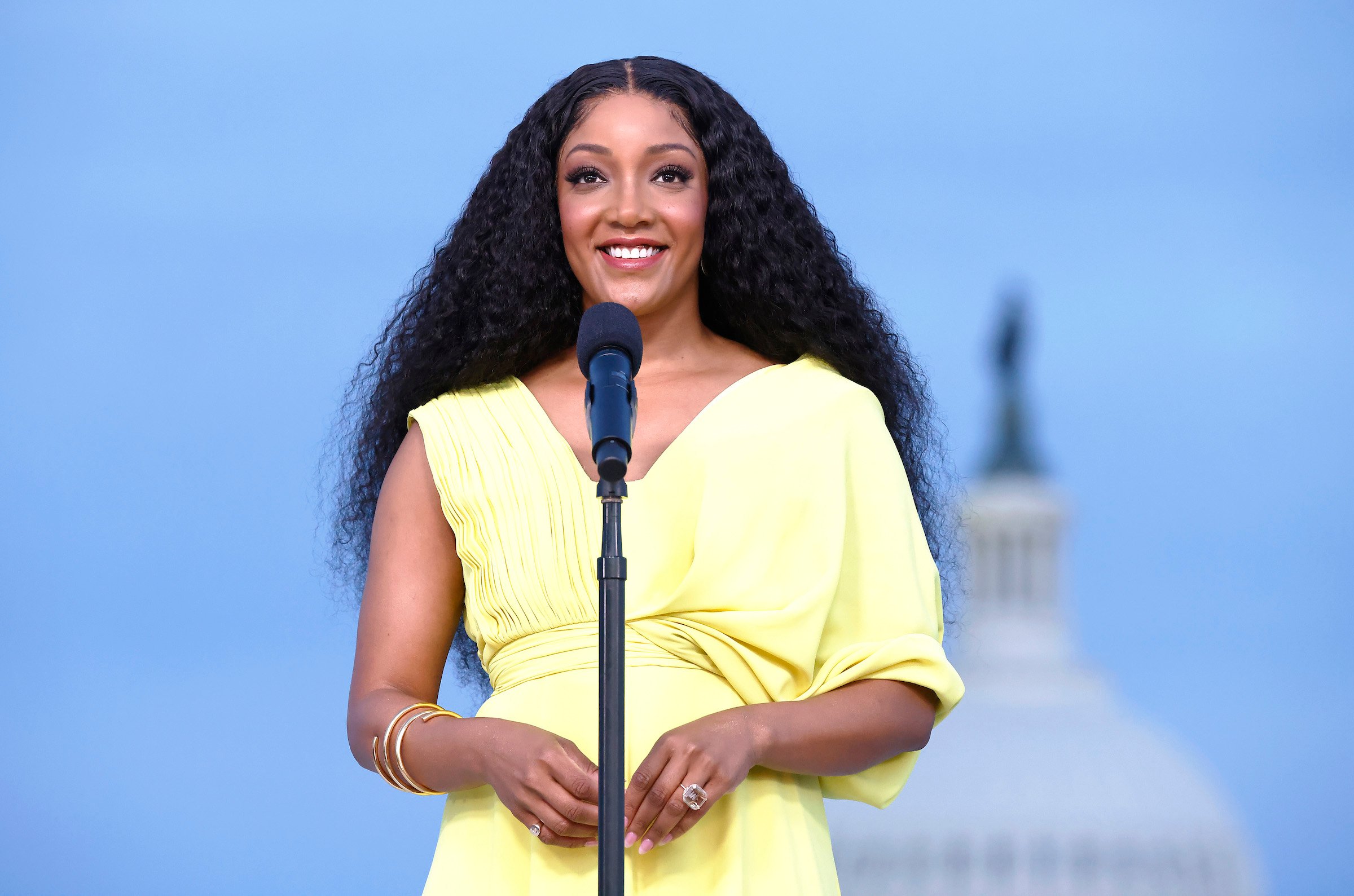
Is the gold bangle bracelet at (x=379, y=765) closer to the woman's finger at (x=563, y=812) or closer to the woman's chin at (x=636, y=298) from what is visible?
the woman's finger at (x=563, y=812)

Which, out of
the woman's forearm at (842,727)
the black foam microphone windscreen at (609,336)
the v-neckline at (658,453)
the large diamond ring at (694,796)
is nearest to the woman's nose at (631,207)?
the v-neckline at (658,453)

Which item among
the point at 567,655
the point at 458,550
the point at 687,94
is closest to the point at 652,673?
the point at 567,655

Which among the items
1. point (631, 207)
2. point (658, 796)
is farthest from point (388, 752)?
point (631, 207)

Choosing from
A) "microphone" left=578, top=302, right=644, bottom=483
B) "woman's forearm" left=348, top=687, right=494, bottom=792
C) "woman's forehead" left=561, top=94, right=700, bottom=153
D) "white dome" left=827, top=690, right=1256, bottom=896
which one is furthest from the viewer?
"white dome" left=827, top=690, right=1256, bottom=896

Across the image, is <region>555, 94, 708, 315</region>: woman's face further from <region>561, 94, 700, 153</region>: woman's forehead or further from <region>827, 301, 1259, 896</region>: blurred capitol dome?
<region>827, 301, 1259, 896</region>: blurred capitol dome

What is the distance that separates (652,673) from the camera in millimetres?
2049

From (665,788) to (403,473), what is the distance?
0.60 m

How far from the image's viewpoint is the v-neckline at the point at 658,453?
7.00 ft

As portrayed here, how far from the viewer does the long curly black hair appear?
2.32 meters

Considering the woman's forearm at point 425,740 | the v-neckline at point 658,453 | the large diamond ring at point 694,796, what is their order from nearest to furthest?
the large diamond ring at point 694,796
the woman's forearm at point 425,740
the v-neckline at point 658,453

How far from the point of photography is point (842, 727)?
198cm

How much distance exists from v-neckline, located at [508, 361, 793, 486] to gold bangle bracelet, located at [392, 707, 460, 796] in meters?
0.33

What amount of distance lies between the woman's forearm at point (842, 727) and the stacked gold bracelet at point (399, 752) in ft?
1.18

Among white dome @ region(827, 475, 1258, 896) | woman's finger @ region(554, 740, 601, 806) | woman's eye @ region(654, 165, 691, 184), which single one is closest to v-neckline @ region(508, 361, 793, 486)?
woman's eye @ region(654, 165, 691, 184)
